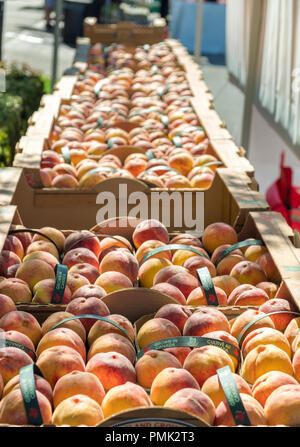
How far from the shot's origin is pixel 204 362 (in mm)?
1898

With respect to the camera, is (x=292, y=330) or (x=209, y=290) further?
(x=209, y=290)

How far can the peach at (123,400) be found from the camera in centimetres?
168

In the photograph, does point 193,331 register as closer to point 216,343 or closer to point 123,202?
point 216,343

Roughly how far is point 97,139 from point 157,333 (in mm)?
2557

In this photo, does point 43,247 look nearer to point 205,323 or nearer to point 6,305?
point 6,305

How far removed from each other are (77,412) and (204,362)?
0.44 m

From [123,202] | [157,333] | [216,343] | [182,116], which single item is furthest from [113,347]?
[182,116]

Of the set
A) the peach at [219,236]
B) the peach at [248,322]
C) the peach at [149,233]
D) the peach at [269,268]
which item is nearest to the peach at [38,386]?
the peach at [248,322]

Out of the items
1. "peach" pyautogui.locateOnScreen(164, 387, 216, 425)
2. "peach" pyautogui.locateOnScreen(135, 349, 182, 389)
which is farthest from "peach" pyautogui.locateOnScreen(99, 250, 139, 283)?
"peach" pyautogui.locateOnScreen(164, 387, 216, 425)

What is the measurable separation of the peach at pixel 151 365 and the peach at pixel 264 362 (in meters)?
0.20

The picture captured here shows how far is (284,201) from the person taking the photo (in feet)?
15.5

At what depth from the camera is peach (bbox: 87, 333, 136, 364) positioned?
6.49ft

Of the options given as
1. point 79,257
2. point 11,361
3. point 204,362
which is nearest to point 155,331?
point 204,362

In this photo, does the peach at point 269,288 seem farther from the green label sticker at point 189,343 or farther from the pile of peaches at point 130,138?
the pile of peaches at point 130,138
